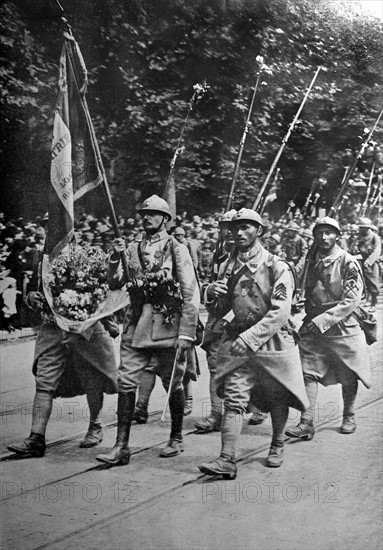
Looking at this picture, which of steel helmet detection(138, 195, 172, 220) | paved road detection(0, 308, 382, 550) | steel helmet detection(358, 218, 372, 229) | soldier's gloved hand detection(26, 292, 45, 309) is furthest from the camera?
steel helmet detection(358, 218, 372, 229)

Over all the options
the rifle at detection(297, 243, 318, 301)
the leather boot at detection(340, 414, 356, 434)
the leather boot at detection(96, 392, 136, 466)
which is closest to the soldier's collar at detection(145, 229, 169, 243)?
the leather boot at detection(96, 392, 136, 466)

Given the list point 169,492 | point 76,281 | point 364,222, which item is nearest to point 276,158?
point 364,222

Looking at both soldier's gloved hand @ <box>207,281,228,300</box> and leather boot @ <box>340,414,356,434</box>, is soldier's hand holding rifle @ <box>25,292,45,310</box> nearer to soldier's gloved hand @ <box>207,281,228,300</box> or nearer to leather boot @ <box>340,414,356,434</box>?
soldier's gloved hand @ <box>207,281,228,300</box>

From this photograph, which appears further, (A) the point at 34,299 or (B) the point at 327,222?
(B) the point at 327,222

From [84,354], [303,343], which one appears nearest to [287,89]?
[303,343]

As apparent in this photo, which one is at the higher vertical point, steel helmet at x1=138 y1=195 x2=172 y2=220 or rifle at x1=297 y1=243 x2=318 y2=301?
steel helmet at x1=138 y1=195 x2=172 y2=220

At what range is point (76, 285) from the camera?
3.80 metres

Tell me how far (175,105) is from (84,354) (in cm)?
129

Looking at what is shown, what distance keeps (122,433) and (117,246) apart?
2.98ft

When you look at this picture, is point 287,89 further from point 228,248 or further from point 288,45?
point 228,248

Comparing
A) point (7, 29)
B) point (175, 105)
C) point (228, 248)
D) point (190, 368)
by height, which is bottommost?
point (190, 368)

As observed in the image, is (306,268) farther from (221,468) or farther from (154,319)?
(221,468)

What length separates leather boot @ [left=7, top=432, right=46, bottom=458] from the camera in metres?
3.82

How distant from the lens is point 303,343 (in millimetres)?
4430
